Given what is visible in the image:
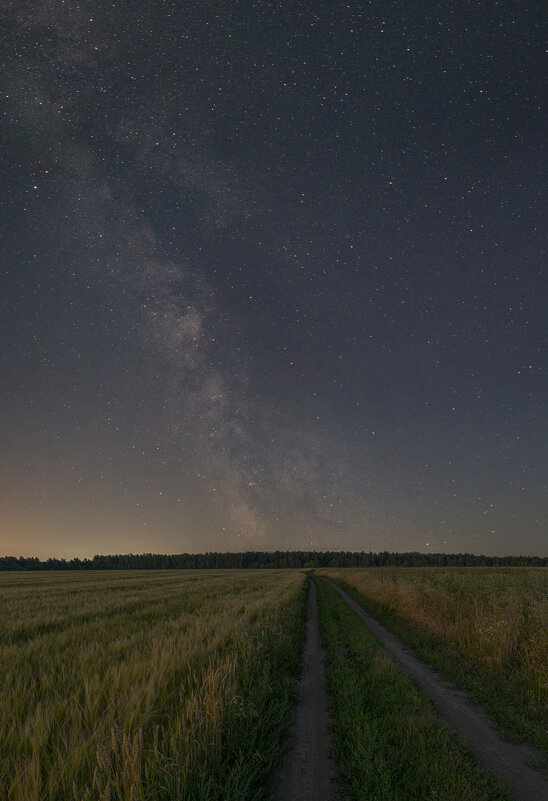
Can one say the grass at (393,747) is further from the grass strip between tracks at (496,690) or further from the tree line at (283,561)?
the tree line at (283,561)

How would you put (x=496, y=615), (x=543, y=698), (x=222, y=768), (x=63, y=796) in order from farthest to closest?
(x=496, y=615)
(x=543, y=698)
(x=222, y=768)
(x=63, y=796)

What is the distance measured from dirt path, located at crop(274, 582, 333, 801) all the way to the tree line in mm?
143003

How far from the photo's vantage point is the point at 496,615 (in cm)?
950

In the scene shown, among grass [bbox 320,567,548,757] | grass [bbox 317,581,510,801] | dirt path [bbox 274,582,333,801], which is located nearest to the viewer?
grass [bbox 317,581,510,801]

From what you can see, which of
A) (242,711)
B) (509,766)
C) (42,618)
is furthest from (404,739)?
(42,618)

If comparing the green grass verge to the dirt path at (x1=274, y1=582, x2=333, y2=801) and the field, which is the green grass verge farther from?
the dirt path at (x1=274, y1=582, x2=333, y2=801)

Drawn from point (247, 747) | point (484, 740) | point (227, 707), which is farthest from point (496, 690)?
point (227, 707)

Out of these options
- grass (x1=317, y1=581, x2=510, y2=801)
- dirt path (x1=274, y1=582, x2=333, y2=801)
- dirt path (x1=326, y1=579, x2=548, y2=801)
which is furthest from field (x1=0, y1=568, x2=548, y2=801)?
dirt path (x1=326, y1=579, x2=548, y2=801)

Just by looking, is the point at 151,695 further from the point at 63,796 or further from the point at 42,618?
the point at 42,618

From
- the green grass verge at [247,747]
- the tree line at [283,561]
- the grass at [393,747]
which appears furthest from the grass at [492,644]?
the tree line at [283,561]

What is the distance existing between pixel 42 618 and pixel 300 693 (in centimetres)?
804

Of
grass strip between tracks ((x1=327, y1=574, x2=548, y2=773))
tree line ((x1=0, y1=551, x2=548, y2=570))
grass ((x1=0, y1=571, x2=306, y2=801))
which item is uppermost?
grass ((x1=0, y1=571, x2=306, y2=801))

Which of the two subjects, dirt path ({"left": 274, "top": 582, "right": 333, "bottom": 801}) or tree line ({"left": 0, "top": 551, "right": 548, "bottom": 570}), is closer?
dirt path ({"left": 274, "top": 582, "right": 333, "bottom": 801})

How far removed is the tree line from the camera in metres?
142
